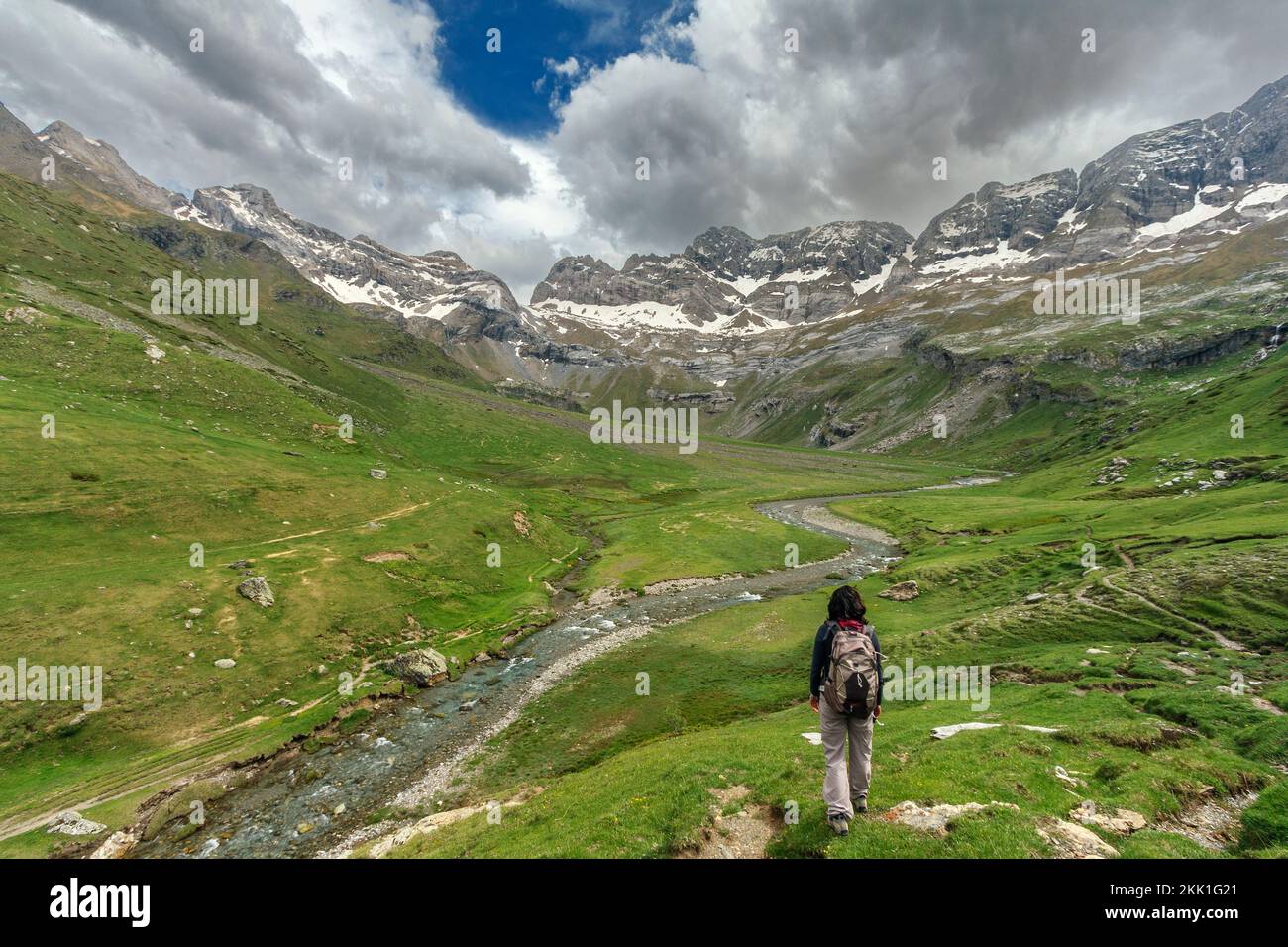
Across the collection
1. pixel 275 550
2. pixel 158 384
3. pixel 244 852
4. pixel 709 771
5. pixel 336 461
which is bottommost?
pixel 244 852

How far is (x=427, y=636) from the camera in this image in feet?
156

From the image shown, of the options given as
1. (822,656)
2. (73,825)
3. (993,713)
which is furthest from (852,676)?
(73,825)

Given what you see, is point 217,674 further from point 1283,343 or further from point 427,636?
point 1283,343

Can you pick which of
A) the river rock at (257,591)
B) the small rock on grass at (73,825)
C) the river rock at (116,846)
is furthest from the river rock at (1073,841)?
the river rock at (257,591)

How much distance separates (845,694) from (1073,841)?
18.9 ft

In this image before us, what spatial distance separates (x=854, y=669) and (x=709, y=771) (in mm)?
10068

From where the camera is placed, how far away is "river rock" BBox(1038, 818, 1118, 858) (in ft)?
37.1

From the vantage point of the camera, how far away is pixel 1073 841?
11695mm

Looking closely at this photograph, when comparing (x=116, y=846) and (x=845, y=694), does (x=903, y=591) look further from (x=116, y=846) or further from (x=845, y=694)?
(x=116, y=846)

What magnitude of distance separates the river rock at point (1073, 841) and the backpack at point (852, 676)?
4567 mm

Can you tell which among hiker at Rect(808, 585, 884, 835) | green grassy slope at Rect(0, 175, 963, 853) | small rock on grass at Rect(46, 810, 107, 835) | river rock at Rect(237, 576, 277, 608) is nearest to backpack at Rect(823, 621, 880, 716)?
hiker at Rect(808, 585, 884, 835)

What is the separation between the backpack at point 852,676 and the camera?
12078mm

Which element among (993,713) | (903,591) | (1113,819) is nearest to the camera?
(1113,819)
